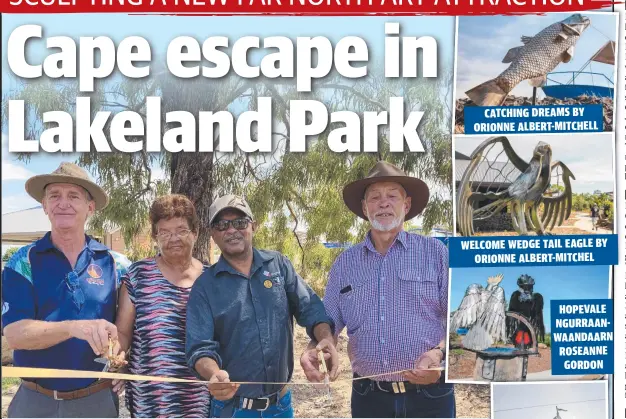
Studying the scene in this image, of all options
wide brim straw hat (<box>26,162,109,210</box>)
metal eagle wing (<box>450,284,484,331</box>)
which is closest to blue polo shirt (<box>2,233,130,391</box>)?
wide brim straw hat (<box>26,162,109,210</box>)

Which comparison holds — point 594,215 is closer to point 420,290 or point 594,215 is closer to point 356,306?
point 420,290

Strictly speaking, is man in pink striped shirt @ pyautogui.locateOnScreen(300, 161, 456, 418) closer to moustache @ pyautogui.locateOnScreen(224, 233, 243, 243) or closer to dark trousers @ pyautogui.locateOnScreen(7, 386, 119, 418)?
moustache @ pyautogui.locateOnScreen(224, 233, 243, 243)

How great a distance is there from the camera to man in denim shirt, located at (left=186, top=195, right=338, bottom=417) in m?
4.14

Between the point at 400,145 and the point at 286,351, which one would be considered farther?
the point at 400,145

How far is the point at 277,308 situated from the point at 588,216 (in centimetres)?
222

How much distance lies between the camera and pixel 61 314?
4188mm

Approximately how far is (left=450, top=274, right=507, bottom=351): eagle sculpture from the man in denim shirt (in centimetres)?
97

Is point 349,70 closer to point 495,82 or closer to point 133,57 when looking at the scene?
point 495,82

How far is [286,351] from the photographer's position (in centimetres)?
428

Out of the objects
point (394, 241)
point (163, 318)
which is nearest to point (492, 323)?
point (394, 241)

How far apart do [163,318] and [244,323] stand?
511 mm

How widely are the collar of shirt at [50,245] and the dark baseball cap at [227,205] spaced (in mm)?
771

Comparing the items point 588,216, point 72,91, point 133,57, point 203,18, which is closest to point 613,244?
point 588,216

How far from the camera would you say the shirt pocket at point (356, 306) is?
4.38 metres
